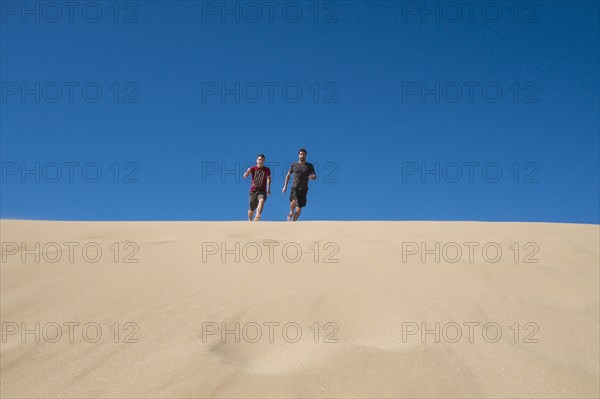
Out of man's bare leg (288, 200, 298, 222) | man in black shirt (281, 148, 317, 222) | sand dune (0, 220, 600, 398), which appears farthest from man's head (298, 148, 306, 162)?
sand dune (0, 220, 600, 398)

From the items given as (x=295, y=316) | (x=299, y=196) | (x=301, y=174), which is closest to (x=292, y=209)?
(x=299, y=196)

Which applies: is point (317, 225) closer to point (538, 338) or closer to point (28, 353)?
point (538, 338)

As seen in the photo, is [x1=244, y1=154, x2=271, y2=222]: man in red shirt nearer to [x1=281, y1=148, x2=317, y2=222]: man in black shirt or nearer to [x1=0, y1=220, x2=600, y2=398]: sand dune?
[x1=281, y1=148, x2=317, y2=222]: man in black shirt

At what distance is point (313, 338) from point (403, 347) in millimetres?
439

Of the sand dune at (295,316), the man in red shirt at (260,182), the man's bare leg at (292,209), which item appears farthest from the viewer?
the man's bare leg at (292,209)

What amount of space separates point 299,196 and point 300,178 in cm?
34

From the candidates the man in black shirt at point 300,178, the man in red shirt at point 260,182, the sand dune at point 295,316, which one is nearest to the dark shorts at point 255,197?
the man in red shirt at point 260,182

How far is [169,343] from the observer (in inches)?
80.7

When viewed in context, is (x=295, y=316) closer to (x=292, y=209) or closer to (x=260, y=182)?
(x=260, y=182)

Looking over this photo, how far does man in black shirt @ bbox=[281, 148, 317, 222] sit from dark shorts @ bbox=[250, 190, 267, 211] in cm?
37

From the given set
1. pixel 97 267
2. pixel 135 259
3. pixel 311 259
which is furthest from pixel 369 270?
pixel 97 267

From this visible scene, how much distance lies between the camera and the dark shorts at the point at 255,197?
7863mm

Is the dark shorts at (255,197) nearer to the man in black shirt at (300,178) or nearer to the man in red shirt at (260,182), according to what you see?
the man in red shirt at (260,182)

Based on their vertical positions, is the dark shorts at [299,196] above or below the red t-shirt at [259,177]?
below
